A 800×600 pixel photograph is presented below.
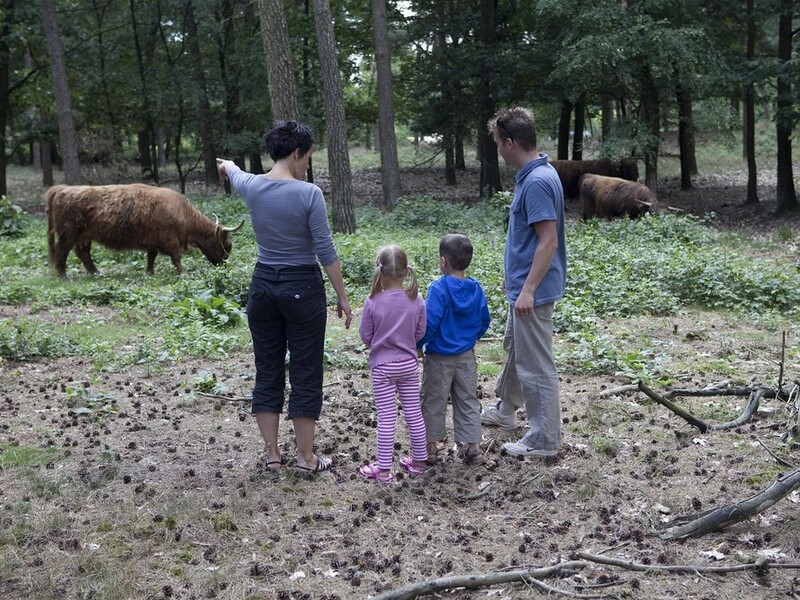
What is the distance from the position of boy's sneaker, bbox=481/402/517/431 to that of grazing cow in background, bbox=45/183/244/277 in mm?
8505

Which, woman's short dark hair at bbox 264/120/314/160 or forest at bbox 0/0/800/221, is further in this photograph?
forest at bbox 0/0/800/221

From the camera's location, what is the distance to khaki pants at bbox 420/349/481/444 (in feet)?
18.4

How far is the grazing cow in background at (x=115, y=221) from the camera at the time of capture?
13977 mm

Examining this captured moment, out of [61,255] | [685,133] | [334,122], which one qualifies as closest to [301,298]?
[61,255]

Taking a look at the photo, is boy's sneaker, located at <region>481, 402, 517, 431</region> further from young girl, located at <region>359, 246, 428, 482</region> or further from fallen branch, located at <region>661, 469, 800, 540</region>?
fallen branch, located at <region>661, 469, 800, 540</region>

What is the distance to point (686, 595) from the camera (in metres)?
3.97

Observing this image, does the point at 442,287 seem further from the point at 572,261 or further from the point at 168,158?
the point at 168,158

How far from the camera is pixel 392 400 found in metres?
5.46

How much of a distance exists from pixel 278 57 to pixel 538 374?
9.26 meters

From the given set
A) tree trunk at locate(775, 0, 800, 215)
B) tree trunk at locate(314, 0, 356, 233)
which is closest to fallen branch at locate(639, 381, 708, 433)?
tree trunk at locate(314, 0, 356, 233)

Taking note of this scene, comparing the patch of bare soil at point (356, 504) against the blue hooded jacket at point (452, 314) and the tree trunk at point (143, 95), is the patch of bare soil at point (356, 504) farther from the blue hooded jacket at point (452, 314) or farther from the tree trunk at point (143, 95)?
the tree trunk at point (143, 95)

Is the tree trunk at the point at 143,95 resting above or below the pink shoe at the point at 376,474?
above

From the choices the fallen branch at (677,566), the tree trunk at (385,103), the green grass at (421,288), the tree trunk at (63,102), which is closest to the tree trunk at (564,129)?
the tree trunk at (385,103)

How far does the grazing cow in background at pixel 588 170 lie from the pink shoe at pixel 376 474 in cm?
2109
